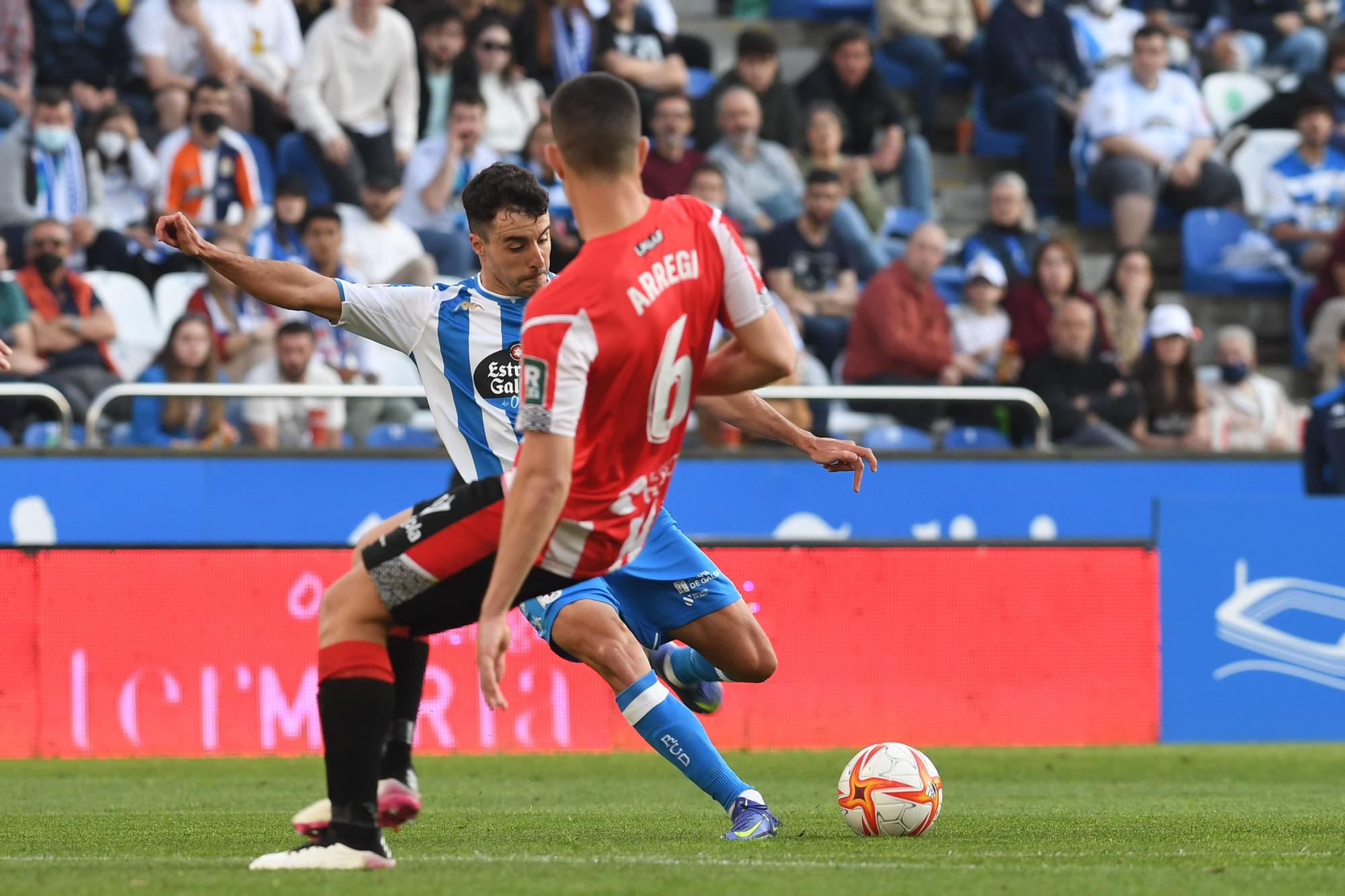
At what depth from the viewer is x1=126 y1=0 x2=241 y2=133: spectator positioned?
13906 mm

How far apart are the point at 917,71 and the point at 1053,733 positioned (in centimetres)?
740

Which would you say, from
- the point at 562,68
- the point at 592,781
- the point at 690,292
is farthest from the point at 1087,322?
the point at 690,292

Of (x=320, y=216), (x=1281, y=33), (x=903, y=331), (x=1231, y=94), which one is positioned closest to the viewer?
(x=320, y=216)

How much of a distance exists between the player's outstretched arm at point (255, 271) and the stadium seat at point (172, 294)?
7.08 metres

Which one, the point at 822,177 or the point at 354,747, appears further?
the point at 822,177

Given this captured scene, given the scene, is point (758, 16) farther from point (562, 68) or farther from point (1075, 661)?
point (1075, 661)

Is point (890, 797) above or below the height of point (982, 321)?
below

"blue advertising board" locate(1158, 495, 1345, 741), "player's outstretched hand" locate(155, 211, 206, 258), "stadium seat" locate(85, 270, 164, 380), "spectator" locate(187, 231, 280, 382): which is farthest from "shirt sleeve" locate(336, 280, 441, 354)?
"stadium seat" locate(85, 270, 164, 380)

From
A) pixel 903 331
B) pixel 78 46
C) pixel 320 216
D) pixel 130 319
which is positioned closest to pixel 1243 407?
pixel 903 331

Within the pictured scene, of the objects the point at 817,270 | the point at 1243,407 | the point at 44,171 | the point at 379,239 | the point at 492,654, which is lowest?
the point at 492,654

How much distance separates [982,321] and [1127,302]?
128 centimetres

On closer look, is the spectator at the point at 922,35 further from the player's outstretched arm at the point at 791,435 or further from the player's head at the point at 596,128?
the player's head at the point at 596,128

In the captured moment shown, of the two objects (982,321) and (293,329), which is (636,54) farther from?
(293,329)

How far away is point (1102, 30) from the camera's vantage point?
17578 millimetres
